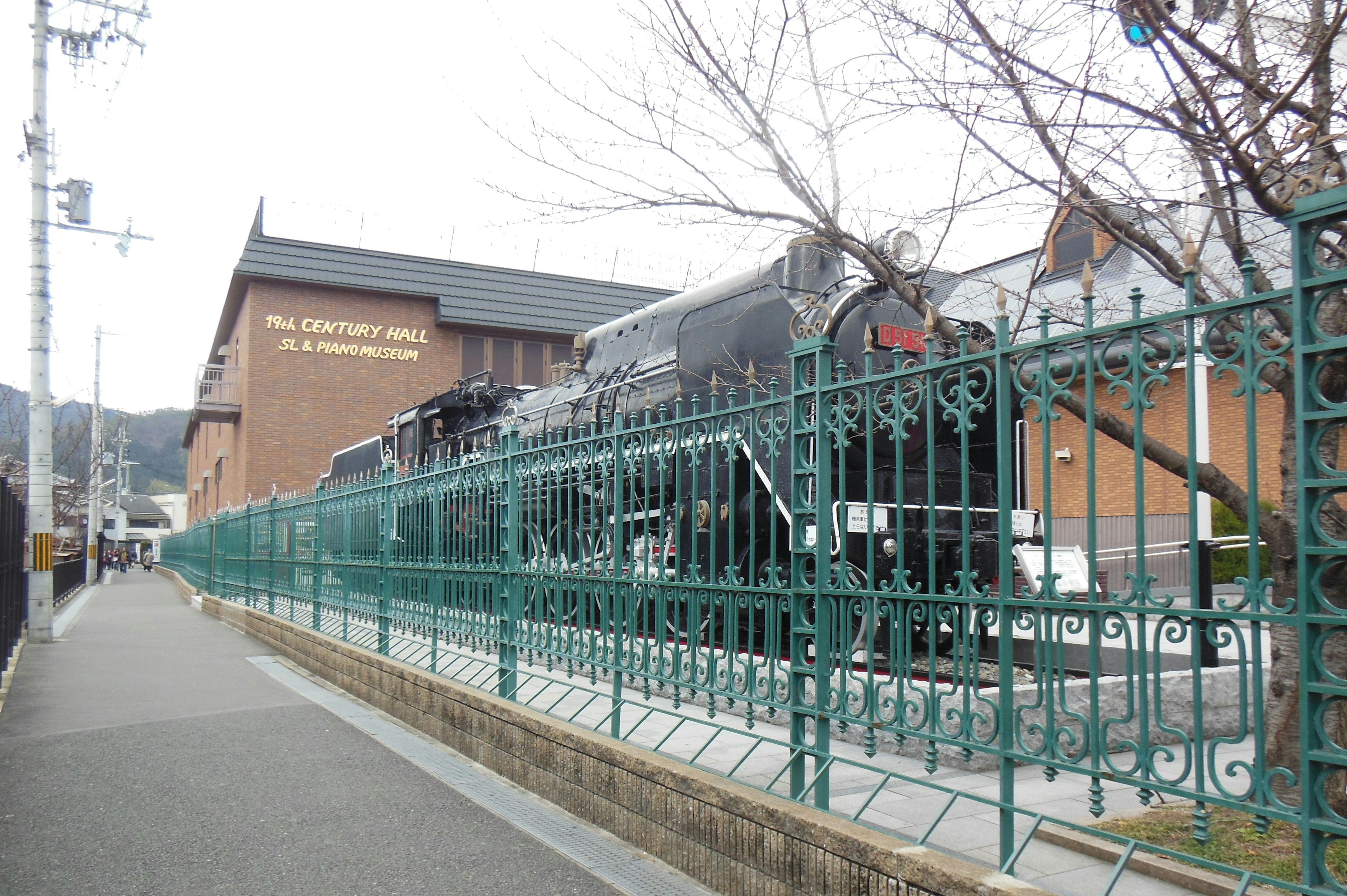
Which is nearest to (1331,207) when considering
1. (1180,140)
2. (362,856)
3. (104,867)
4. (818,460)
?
(818,460)

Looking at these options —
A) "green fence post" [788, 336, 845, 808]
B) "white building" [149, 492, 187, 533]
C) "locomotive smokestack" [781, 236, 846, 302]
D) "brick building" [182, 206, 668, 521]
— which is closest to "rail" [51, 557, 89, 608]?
"brick building" [182, 206, 668, 521]

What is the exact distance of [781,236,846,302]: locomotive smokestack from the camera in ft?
28.5

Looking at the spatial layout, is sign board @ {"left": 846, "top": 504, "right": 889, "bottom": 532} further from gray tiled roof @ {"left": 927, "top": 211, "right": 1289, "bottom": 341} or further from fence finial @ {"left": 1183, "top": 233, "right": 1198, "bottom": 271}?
fence finial @ {"left": 1183, "top": 233, "right": 1198, "bottom": 271}

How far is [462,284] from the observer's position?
3155cm

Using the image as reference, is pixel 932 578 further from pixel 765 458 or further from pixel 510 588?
pixel 765 458

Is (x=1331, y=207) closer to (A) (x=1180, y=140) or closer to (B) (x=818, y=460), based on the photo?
(B) (x=818, y=460)

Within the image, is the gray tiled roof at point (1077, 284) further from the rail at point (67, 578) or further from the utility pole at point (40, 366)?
the rail at point (67, 578)

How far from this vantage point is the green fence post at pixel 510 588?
663 centimetres

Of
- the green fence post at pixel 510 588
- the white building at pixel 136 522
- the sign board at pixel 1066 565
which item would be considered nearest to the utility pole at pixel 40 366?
the green fence post at pixel 510 588

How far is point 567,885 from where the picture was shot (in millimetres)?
4336

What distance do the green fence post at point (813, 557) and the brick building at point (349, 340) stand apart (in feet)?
84.7

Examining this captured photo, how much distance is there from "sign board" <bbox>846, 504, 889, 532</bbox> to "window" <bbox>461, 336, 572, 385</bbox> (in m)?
25.1

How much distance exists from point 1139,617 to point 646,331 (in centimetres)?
905

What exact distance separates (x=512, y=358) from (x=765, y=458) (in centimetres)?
2571
